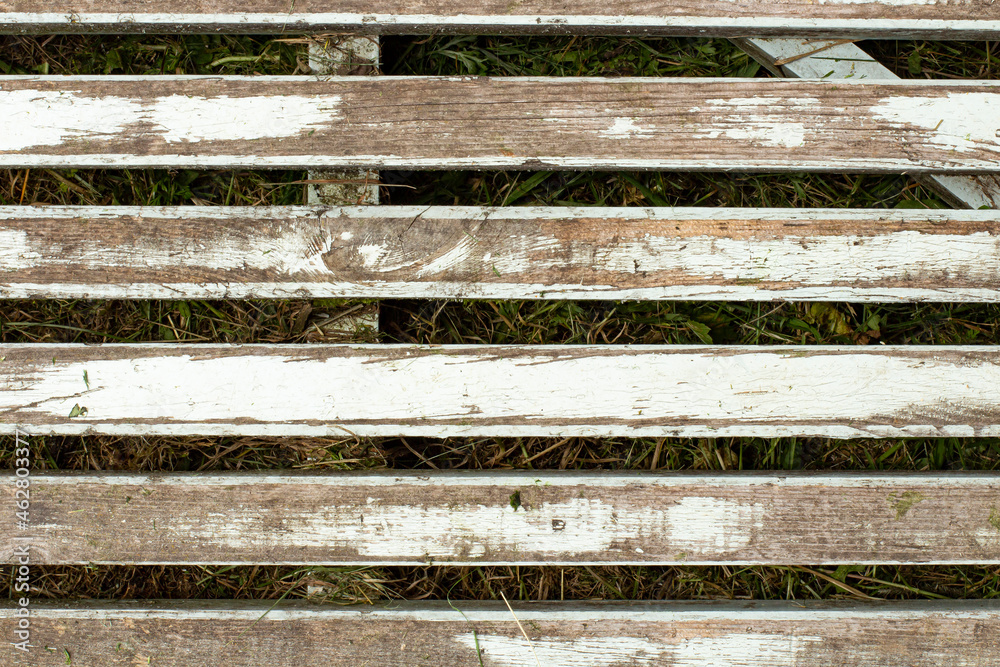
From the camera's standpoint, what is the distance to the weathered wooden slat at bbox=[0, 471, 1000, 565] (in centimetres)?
126

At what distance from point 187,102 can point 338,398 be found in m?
0.70

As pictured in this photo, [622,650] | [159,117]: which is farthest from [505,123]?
[622,650]

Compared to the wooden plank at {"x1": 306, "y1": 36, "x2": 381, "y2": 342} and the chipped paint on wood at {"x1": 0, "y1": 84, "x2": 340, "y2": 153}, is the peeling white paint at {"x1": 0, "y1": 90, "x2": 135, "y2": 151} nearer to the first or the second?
the chipped paint on wood at {"x1": 0, "y1": 84, "x2": 340, "y2": 153}

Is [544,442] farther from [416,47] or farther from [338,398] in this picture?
[416,47]

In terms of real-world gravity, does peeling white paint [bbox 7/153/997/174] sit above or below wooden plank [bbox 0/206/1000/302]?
above

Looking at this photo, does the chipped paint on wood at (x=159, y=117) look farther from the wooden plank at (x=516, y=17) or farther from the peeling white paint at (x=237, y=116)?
the wooden plank at (x=516, y=17)

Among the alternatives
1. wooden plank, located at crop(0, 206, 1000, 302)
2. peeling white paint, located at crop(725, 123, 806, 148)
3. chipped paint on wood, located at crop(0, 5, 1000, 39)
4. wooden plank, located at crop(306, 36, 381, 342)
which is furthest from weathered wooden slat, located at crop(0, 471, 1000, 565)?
chipped paint on wood, located at crop(0, 5, 1000, 39)

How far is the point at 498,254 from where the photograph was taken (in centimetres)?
123

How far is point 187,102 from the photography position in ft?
4.01

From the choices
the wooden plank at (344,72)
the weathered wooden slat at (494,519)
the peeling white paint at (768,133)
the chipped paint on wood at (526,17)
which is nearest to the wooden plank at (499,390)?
the weathered wooden slat at (494,519)

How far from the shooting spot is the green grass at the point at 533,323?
4.59 ft

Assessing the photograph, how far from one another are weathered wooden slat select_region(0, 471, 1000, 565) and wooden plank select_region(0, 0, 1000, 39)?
0.97 meters

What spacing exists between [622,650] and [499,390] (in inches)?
25.3

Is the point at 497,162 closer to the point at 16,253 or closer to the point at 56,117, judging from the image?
the point at 56,117
